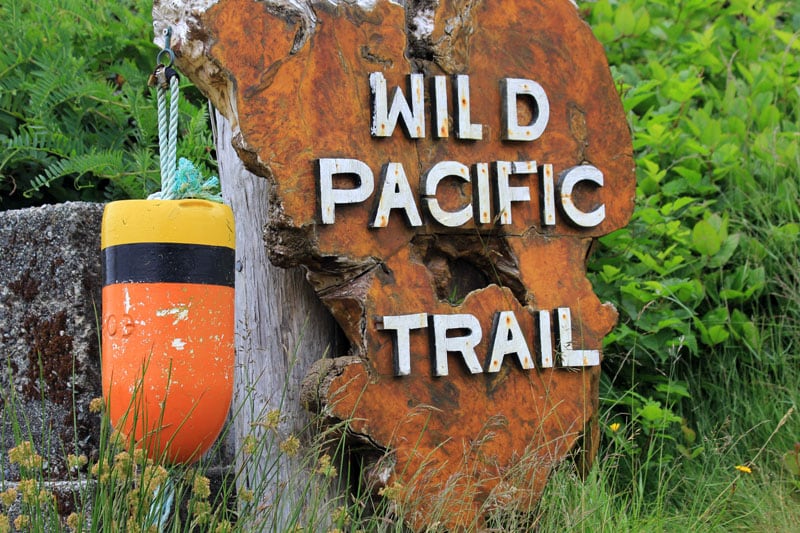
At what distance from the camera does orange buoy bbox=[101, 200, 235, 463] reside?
7.79 ft

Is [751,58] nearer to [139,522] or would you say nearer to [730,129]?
[730,129]

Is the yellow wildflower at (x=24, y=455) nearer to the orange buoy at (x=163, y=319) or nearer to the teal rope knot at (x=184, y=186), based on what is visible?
the orange buoy at (x=163, y=319)

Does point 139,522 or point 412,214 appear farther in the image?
point 412,214

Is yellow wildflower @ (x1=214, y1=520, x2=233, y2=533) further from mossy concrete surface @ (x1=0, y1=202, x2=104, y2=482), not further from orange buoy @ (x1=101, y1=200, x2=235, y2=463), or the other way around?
mossy concrete surface @ (x1=0, y1=202, x2=104, y2=482)

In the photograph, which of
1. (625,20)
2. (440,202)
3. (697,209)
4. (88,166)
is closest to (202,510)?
(440,202)

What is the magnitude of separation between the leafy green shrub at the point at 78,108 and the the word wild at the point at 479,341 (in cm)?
122

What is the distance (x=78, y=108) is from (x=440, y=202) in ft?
5.66

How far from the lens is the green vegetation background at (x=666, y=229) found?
335 centimetres

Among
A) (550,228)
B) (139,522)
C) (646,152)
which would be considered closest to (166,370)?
(139,522)

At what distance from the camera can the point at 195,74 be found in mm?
2727

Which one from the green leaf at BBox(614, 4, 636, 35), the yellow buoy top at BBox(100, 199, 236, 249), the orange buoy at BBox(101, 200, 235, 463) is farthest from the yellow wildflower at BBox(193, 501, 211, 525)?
the green leaf at BBox(614, 4, 636, 35)

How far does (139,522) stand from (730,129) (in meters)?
3.46

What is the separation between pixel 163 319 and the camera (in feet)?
7.80

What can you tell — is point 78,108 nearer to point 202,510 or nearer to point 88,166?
point 88,166
